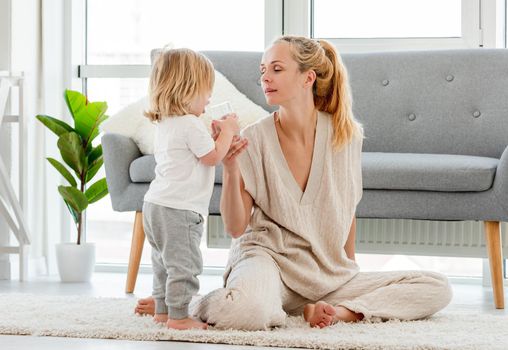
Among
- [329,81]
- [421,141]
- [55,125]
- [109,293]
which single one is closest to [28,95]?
[55,125]

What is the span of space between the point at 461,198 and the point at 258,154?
863 mm

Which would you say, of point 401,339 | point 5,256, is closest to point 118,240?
point 5,256

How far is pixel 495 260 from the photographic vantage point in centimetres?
312

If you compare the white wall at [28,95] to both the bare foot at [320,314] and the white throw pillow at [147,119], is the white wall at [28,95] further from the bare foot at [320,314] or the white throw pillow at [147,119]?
the bare foot at [320,314]

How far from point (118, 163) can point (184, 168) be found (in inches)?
45.1

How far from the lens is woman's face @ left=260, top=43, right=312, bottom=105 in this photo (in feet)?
8.54

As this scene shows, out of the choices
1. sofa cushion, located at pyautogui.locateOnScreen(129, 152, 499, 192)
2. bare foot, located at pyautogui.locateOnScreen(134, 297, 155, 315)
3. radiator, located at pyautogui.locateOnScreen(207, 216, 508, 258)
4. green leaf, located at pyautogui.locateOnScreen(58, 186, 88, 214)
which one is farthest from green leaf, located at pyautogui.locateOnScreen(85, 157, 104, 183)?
bare foot, located at pyautogui.locateOnScreen(134, 297, 155, 315)

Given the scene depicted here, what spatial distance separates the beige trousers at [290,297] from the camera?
2.34 metres

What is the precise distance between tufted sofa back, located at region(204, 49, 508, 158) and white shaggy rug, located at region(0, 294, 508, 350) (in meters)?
1.09

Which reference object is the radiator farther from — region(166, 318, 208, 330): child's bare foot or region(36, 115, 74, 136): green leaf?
region(166, 318, 208, 330): child's bare foot

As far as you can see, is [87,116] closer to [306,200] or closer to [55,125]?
[55,125]

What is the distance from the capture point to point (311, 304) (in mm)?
2492

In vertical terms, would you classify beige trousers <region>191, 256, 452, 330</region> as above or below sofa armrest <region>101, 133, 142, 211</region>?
below

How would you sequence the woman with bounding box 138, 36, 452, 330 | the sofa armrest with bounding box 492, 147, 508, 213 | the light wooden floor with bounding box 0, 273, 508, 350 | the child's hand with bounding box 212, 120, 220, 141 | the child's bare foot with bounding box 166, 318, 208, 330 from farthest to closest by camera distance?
the sofa armrest with bounding box 492, 147, 508, 213 < the woman with bounding box 138, 36, 452, 330 < the child's hand with bounding box 212, 120, 220, 141 < the child's bare foot with bounding box 166, 318, 208, 330 < the light wooden floor with bounding box 0, 273, 508, 350
